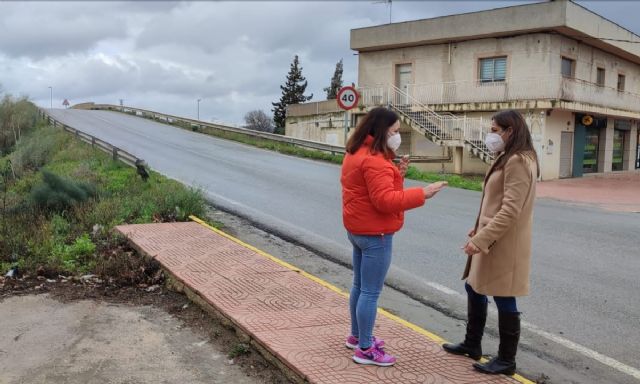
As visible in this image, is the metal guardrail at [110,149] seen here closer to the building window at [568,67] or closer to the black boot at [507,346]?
the black boot at [507,346]

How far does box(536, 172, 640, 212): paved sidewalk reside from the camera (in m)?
15.2

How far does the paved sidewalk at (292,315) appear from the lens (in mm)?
3938

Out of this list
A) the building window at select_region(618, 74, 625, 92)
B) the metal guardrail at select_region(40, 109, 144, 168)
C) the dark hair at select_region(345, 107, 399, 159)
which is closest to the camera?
the dark hair at select_region(345, 107, 399, 159)

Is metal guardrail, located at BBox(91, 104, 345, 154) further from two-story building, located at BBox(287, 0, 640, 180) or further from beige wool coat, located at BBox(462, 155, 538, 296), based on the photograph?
beige wool coat, located at BBox(462, 155, 538, 296)

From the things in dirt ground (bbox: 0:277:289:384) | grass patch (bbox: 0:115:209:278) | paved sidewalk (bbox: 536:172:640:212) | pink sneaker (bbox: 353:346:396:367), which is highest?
grass patch (bbox: 0:115:209:278)

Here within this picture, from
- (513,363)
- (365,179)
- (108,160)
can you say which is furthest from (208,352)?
(108,160)

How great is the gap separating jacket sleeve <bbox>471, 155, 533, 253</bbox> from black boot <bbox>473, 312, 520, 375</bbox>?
0.55 metres

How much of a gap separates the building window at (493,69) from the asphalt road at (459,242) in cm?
1050

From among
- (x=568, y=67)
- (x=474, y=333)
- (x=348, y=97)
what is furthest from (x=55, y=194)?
(x=568, y=67)

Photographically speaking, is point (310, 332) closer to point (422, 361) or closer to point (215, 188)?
point (422, 361)

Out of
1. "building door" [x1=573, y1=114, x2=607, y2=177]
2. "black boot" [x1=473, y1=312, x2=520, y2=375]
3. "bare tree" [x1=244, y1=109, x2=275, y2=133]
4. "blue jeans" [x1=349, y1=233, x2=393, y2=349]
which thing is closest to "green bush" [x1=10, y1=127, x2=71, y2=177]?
"blue jeans" [x1=349, y1=233, x2=393, y2=349]

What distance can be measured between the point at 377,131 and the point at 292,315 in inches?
76.7

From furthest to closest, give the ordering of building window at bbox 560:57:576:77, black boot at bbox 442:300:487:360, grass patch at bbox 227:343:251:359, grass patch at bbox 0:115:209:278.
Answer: building window at bbox 560:57:576:77 < grass patch at bbox 0:115:209:278 < grass patch at bbox 227:343:251:359 < black boot at bbox 442:300:487:360

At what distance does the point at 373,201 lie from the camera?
149 inches
